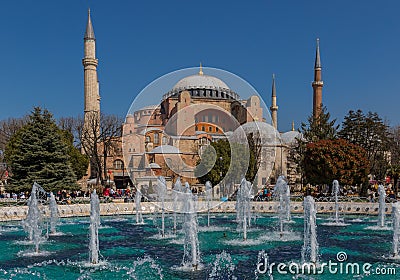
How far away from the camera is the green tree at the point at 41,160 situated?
18578mm

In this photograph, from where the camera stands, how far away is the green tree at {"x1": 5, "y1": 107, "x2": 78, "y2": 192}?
18.6m

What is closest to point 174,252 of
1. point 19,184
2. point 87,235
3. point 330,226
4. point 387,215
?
point 87,235

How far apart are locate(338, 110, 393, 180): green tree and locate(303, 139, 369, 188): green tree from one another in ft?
27.9

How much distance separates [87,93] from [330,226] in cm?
2558

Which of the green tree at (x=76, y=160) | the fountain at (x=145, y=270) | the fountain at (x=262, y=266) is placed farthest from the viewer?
the green tree at (x=76, y=160)

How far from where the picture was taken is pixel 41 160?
19.0 metres

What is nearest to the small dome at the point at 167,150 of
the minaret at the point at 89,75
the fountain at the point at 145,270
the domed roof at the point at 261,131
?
the domed roof at the point at 261,131

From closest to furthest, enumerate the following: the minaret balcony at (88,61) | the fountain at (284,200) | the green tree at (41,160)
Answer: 1. the fountain at (284,200)
2. the green tree at (41,160)
3. the minaret balcony at (88,61)

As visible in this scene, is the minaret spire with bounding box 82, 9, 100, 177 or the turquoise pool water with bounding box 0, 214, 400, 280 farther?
the minaret spire with bounding box 82, 9, 100, 177

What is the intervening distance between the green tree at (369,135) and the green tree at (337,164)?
8491mm

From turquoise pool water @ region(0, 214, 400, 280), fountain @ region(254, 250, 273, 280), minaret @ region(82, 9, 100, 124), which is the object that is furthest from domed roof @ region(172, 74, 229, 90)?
fountain @ region(254, 250, 273, 280)

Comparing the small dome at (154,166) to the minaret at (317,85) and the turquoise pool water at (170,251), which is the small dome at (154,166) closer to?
the minaret at (317,85)

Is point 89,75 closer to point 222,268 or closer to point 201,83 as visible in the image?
point 201,83

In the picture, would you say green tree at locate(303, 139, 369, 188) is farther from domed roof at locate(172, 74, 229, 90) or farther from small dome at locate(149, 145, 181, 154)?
domed roof at locate(172, 74, 229, 90)
